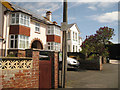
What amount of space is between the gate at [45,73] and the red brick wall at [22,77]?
0.90 ft

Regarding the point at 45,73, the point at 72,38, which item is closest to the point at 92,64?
the point at 45,73

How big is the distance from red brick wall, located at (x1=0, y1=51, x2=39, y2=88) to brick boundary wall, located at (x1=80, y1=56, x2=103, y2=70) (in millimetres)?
9608

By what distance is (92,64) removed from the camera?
1351cm

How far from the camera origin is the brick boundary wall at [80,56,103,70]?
13.1 meters

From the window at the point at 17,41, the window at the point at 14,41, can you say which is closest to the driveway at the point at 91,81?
the window at the point at 17,41

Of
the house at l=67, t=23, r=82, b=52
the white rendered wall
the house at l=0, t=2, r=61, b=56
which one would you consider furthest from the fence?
the house at l=67, t=23, r=82, b=52

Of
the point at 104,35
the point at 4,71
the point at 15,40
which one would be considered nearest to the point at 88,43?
the point at 104,35

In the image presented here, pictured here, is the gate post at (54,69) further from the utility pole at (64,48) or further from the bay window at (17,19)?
the bay window at (17,19)

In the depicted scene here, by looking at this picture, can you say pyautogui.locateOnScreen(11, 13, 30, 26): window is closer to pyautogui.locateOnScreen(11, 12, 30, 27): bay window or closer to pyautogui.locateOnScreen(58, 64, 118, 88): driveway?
pyautogui.locateOnScreen(11, 12, 30, 27): bay window

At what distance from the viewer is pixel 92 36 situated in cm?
1709

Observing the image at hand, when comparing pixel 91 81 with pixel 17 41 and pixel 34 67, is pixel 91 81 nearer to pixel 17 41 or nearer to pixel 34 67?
pixel 34 67

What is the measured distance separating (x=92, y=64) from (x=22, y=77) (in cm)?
1038

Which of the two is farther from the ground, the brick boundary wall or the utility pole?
the utility pole

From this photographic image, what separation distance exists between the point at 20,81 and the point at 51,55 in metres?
2.03
